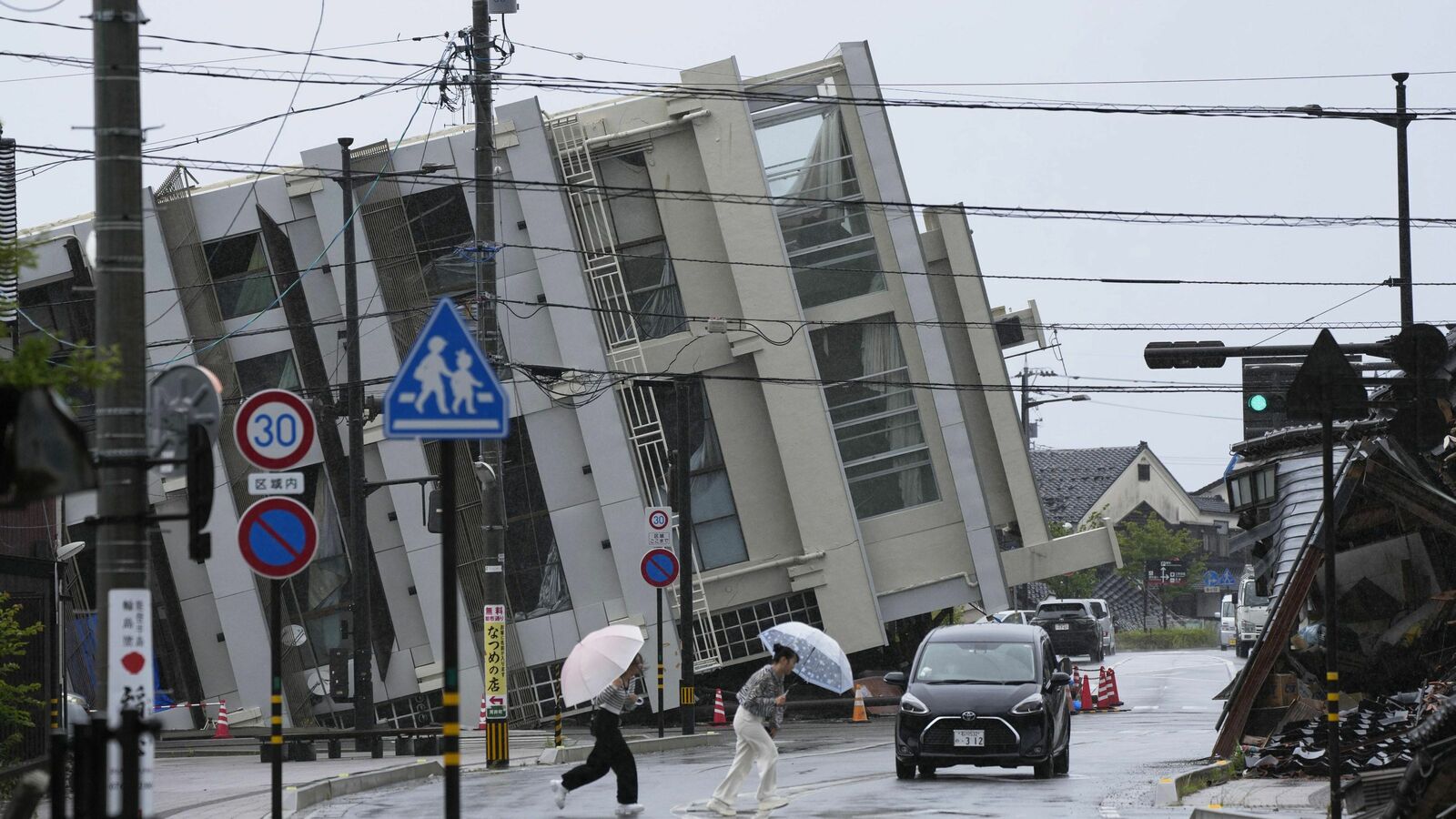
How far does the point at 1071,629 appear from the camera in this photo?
51500 millimetres

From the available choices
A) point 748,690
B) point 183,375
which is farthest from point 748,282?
point 183,375

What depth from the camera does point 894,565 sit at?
3209 cm

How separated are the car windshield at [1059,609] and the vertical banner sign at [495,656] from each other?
3280 cm

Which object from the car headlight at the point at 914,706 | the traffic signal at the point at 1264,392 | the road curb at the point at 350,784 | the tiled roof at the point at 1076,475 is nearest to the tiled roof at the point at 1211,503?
the tiled roof at the point at 1076,475

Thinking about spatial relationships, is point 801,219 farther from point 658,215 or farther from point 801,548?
point 801,548

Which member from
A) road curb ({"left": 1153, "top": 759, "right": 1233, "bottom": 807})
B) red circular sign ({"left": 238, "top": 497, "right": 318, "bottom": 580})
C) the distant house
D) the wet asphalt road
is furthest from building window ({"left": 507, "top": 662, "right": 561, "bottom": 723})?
the distant house

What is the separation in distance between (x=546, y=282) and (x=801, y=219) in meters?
4.91

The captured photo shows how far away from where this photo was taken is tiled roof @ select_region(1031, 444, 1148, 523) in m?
96.5

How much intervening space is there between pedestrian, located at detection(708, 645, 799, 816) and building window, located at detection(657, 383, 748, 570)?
647 inches

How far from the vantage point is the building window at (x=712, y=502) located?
32.2 meters

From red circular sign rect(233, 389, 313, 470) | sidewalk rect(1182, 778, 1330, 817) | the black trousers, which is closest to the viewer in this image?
red circular sign rect(233, 389, 313, 470)

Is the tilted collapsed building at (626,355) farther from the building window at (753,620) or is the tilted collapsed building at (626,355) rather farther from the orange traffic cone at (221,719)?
the orange traffic cone at (221,719)

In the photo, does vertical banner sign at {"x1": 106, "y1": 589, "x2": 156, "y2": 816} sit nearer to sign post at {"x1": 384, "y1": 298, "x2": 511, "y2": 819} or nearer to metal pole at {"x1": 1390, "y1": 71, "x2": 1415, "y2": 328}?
sign post at {"x1": 384, "y1": 298, "x2": 511, "y2": 819}

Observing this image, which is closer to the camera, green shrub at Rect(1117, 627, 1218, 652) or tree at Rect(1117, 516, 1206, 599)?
green shrub at Rect(1117, 627, 1218, 652)
